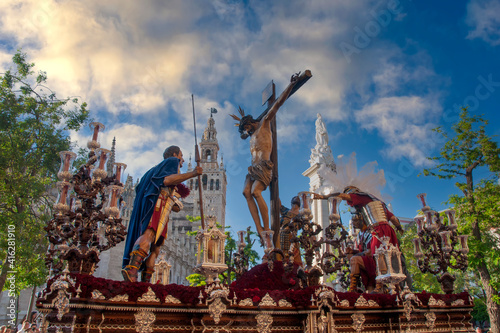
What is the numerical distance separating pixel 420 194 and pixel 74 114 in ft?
59.8

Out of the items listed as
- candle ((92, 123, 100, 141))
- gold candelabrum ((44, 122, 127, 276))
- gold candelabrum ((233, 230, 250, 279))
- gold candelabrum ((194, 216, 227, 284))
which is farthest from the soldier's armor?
candle ((92, 123, 100, 141))

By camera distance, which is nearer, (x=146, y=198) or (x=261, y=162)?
(x=146, y=198)

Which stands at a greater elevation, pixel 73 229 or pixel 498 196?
pixel 498 196

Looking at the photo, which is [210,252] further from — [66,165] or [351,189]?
[351,189]

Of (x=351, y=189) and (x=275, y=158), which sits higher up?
(x=275, y=158)

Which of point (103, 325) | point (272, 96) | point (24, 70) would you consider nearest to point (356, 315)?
point (103, 325)

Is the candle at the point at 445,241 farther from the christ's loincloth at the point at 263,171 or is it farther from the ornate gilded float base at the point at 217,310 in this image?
the christ's loincloth at the point at 263,171

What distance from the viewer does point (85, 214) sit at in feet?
22.0

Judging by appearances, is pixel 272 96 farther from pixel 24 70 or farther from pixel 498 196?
pixel 24 70

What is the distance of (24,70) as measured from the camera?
722 inches

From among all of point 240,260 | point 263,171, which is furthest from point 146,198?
point 240,260

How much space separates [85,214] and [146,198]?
1.18 meters

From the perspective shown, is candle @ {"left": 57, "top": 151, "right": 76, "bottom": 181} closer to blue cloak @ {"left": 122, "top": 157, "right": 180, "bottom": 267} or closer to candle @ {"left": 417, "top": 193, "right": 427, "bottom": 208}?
blue cloak @ {"left": 122, "top": 157, "right": 180, "bottom": 267}

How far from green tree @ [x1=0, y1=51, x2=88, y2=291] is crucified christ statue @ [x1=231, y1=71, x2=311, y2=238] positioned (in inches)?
451
